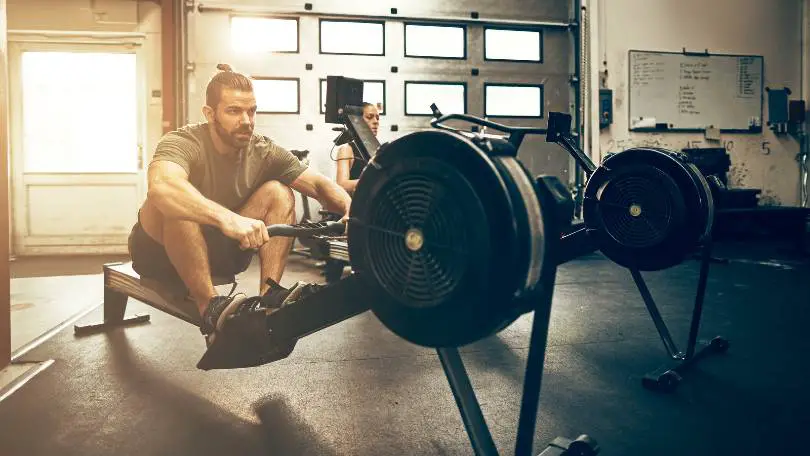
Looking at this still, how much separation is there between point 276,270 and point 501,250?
4.17ft

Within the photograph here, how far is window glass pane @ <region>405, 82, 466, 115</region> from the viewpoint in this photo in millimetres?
5102

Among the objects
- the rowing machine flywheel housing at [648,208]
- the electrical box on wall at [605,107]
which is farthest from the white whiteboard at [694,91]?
the rowing machine flywheel housing at [648,208]

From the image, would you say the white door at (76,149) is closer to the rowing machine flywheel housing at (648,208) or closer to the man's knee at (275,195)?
the man's knee at (275,195)

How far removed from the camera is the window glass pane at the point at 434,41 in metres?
5.10

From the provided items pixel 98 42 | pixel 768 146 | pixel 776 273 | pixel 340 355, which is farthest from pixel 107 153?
pixel 768 146

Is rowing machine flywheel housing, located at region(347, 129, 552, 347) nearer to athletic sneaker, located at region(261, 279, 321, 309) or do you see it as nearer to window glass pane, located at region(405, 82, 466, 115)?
athletic sneaker, located at region(261, 279, 321, 309)

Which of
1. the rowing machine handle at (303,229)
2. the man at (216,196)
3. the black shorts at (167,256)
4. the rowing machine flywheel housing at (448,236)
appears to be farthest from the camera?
the black shorts at (167,256)

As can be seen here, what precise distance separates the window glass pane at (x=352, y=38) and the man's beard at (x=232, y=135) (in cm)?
317

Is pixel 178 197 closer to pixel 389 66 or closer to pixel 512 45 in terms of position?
pixel 389 66

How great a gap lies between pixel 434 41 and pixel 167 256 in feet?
12.1

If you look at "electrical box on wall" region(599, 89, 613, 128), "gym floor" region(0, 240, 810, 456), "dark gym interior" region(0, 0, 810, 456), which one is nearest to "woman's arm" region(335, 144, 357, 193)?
"dark gym interior" region(0, 0, 810, 456)

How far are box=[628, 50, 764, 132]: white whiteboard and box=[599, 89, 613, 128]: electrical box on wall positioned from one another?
0.85 feet

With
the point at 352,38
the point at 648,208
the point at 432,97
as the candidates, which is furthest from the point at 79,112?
the point at 648,208

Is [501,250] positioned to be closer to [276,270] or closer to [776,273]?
[276,270]
